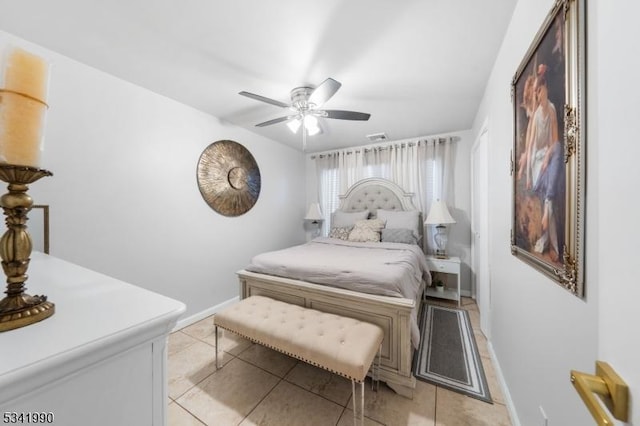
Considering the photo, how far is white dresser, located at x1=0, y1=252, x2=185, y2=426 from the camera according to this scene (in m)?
0.38

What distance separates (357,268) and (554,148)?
137 centimetres

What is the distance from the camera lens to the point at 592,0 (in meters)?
0.66

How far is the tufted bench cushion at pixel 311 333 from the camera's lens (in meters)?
1.31

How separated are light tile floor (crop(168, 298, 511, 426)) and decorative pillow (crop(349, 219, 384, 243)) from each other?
1.68m

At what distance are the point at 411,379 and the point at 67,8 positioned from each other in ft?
10.4

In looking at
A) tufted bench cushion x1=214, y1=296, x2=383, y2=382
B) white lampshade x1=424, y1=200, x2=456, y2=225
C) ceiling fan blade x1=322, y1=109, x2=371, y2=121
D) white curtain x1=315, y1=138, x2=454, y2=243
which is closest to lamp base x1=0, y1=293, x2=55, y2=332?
Result: tufted bench cushion x1=214, y1=296, x2=383, y2=382

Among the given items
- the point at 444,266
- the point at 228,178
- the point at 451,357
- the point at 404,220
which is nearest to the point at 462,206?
the point at 404,220

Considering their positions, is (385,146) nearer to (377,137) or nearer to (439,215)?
(377,137)

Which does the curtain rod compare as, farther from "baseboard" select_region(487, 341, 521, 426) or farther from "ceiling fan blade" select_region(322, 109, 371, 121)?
"baseboard" select_region(487, 341, 521, 426)

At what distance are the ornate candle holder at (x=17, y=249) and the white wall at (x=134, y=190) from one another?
171 centimetres

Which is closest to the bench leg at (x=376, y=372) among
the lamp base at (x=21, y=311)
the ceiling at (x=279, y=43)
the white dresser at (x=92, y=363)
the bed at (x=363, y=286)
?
the bed at (x=363, y=286)

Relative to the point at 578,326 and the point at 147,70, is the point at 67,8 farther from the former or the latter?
the point at 578,326

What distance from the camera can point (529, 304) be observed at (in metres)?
1.15

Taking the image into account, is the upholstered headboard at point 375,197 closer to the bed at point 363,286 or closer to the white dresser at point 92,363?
the bed at point 363,286
